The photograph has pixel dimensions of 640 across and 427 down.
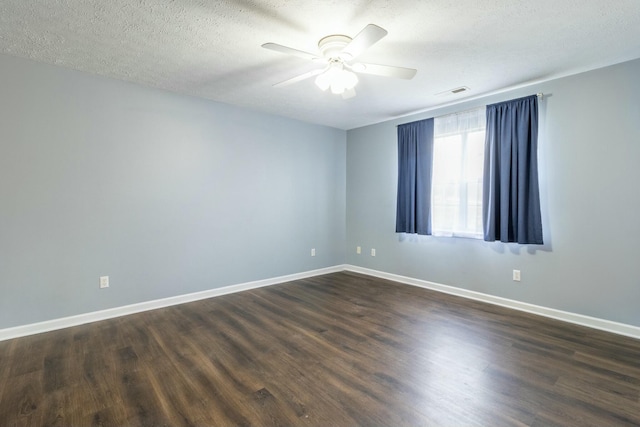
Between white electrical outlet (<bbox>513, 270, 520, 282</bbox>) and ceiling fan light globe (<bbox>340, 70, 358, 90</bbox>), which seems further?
white electrical outlet (<bbox>513, 270, 520, 282</bbox>)

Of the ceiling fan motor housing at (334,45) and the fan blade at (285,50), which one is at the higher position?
the ceiling fan motor housing at (334,45)

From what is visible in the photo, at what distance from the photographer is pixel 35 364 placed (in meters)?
2.28

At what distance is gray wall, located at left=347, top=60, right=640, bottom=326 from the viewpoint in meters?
2.78

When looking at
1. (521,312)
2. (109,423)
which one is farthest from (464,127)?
(109,423)

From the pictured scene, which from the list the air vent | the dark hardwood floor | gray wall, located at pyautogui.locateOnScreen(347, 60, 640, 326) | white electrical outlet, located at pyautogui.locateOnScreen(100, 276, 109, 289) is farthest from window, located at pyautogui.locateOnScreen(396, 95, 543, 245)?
white electrical outlet, located at pyautogui.locateOnScreen(100, 276, 109, 289)

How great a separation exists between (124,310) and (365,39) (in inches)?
140

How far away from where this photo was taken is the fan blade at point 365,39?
182 cm

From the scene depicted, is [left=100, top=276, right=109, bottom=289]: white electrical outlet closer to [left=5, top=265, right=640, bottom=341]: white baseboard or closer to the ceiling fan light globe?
[left=5, top=265, right=640, bottom=341]: white baseboard

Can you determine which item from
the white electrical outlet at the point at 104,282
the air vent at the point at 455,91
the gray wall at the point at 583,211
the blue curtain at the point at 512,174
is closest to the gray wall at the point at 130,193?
the white electrical outlet at the point at 104,282

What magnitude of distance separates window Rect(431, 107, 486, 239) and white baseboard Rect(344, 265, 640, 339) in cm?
76

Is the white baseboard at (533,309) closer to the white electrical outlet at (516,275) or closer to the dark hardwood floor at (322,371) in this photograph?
the dark hardwood floor at (322,371)

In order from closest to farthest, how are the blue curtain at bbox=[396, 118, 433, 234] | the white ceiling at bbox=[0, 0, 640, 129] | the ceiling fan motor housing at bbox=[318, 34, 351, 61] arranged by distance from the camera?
the white ceiling at bbox=[0, 0, 640, 129]
the ceiling fan motor housing at bbox=[318, 34, 351, 61]
the blue curtain at bbox=[396, 118, 433, 234]

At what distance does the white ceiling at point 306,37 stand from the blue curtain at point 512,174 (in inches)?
13.5

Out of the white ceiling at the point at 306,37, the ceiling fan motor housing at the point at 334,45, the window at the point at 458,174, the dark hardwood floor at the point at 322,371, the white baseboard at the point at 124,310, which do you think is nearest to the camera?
the dark hardwood floor at the point at 322,371
